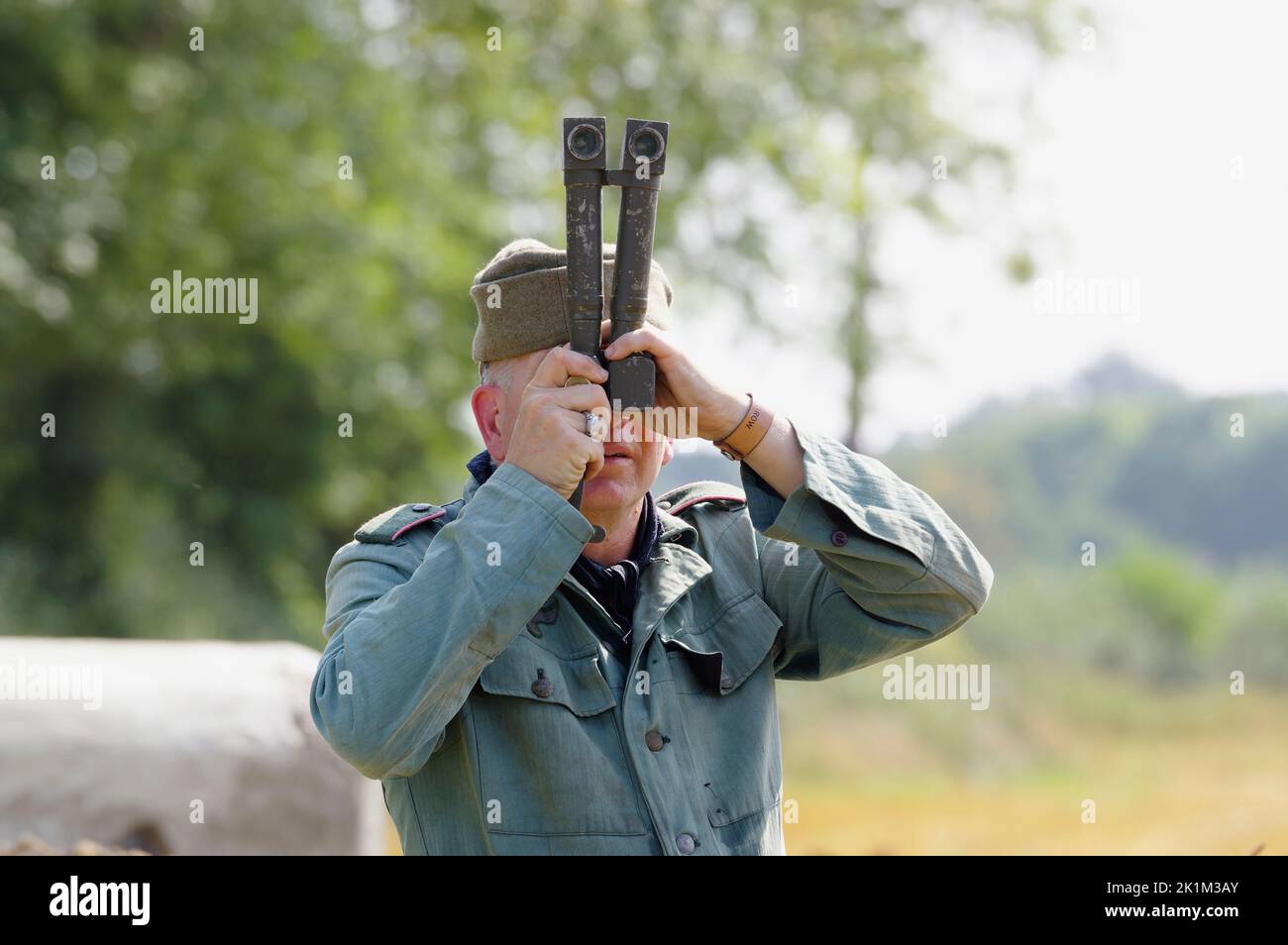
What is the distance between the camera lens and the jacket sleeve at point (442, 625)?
8.05ft

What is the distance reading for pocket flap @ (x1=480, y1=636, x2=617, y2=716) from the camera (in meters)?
2.69

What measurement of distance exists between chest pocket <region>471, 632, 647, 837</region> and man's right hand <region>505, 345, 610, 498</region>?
35 cm

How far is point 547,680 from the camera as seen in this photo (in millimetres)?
2707

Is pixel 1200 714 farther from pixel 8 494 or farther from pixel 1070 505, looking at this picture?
pixel 8 494

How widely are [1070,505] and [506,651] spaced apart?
28.1 metres

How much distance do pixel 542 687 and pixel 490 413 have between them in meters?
0.57

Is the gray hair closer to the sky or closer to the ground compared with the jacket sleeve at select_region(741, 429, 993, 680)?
closer to the sky

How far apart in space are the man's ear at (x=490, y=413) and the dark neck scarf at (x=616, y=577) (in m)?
0.03

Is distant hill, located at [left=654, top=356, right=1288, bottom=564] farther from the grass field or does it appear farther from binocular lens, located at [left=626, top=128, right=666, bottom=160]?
binocular lens, located at [left=626, top=128, right=666, bottom=160]
